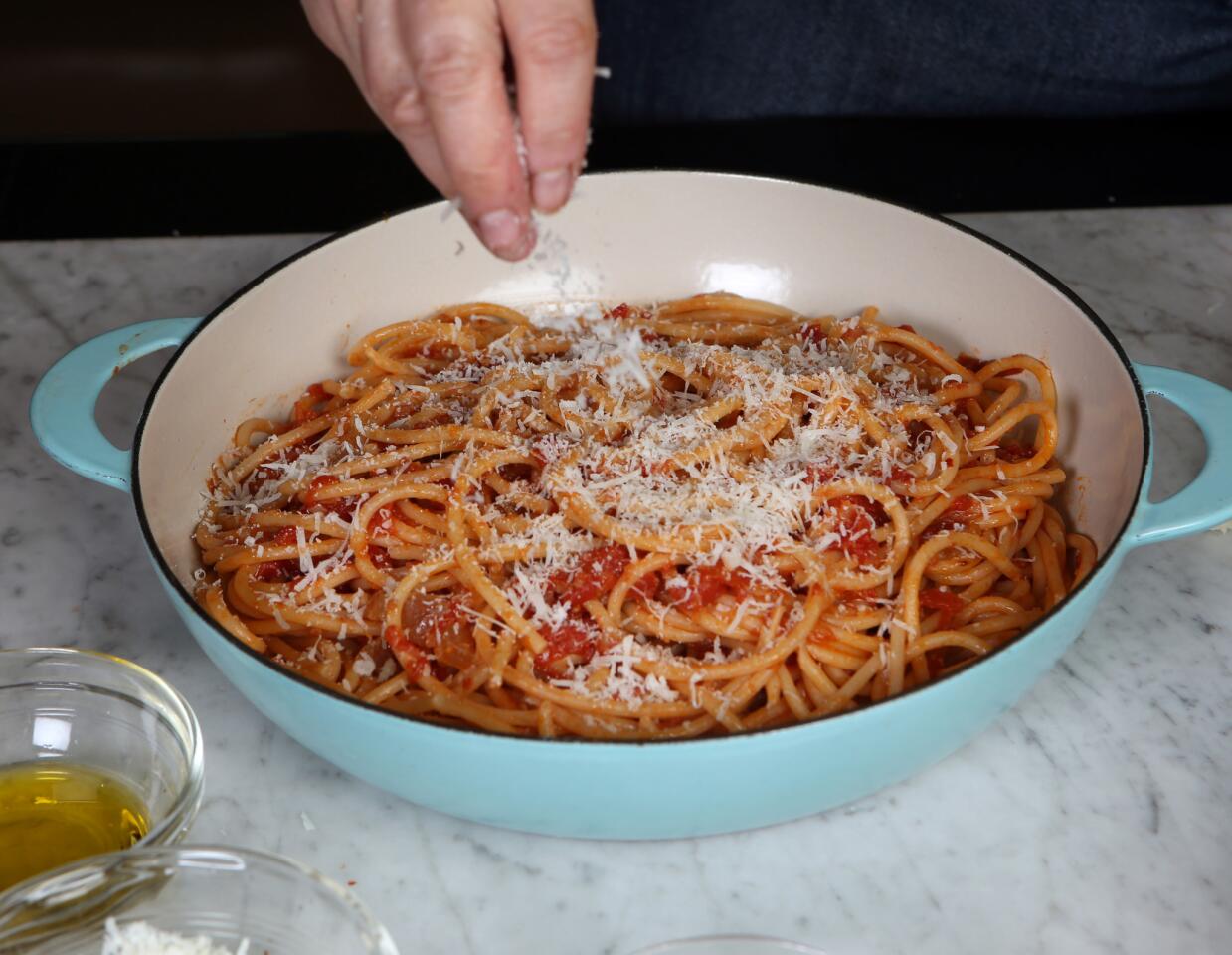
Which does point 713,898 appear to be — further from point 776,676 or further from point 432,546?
point 432,546

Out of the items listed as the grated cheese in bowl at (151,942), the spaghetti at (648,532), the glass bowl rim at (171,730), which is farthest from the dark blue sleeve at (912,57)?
the grated cheese in bowl at (151,942)

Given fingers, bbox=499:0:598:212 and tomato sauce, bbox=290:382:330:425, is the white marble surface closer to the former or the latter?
tomato sauce, bbox=290:382:330:425

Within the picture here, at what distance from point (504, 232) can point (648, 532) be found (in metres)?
0.55

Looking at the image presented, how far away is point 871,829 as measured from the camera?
1901 millimetres

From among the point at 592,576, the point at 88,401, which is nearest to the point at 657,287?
the point at 592,576

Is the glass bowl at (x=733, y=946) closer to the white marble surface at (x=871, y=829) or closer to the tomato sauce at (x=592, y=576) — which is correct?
the white marble surface at (x=871, y=829)

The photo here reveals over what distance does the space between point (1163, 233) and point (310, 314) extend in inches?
77.8

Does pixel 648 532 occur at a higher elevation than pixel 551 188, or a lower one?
lower

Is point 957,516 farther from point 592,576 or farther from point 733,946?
point 733,946

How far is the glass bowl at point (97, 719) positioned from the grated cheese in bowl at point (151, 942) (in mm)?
238

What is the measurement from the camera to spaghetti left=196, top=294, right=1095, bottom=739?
2002 mm

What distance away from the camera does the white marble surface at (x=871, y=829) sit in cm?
178

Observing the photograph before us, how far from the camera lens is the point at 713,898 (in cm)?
181

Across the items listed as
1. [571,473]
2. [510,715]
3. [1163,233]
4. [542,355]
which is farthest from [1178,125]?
[510,715]
